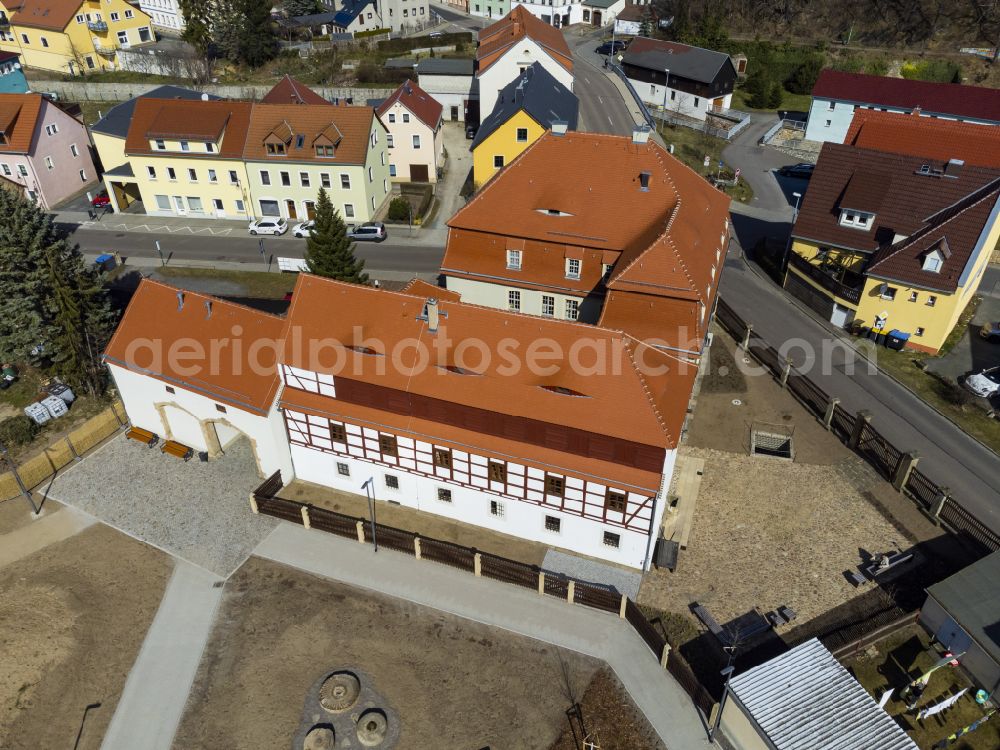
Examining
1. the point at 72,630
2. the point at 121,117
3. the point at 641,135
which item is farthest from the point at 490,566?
the point at 121,117

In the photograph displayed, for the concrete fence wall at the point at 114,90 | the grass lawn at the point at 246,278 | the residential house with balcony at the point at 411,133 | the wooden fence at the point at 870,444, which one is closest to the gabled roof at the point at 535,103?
the residential house with balcony at the point at 411,133

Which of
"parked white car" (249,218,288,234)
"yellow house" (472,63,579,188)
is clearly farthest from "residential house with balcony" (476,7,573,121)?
"parked white car" (249,218,288,234)

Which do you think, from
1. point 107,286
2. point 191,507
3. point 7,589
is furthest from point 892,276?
point 107,286

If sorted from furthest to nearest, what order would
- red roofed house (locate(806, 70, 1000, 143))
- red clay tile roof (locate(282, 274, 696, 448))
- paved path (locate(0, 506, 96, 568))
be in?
1. red roofed house (locate(806, 70, 1000, 143))
2. paved path (locate(0, 506, 96, 568))
3. red clay tile roof (locate(282, 274, 696, 448))

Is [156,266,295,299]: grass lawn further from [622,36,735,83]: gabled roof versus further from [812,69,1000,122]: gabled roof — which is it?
[812,69,1000,122]: gabled roof

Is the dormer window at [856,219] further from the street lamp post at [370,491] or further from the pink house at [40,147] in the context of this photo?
the pink house at [40,147]

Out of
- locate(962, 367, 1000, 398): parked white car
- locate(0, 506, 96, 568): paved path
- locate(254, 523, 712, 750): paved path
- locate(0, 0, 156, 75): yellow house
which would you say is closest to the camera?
locate(254, 523, 712, 750): paved path

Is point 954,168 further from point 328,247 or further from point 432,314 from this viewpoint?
point 328,247

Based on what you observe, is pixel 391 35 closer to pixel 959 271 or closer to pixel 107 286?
pixel 107 286
